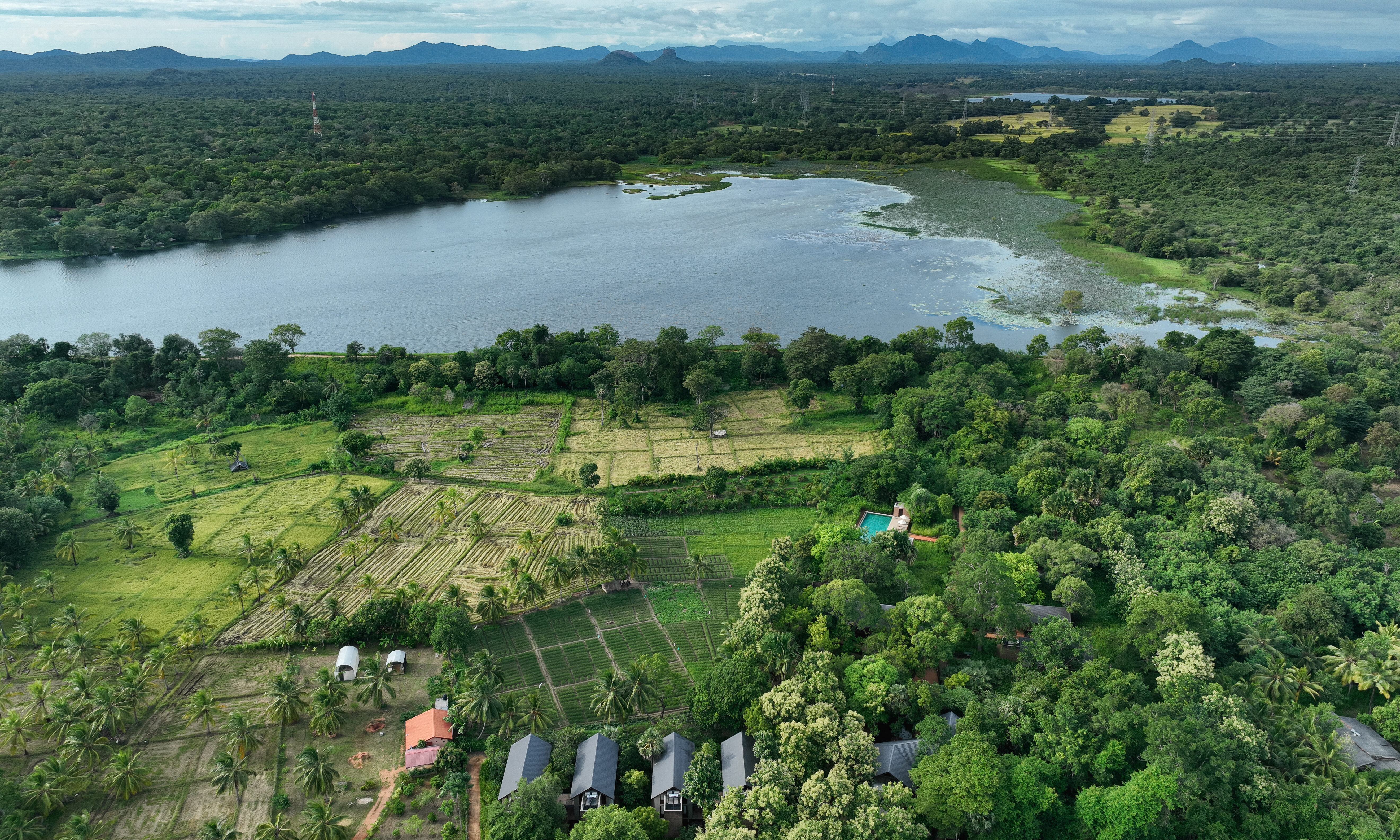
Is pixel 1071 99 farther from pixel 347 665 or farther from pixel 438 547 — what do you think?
pixel 347 665

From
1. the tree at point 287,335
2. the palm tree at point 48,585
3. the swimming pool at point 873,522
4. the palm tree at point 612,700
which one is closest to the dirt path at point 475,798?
the palm tree at point 612,700

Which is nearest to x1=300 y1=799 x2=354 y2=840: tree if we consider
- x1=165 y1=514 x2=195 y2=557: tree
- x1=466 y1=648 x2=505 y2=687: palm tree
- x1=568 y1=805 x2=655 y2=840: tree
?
x1=466 y1=648 x2=505 y2=687: palm tree

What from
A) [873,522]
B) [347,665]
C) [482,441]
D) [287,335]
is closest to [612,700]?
[347,665]

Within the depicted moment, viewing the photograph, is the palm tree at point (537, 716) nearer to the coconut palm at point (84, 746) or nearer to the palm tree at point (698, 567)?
the palm tree at point (698, 567)

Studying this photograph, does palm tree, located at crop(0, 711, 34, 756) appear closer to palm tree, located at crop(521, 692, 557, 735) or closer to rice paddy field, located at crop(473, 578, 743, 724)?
rice paddy field, located at crop(473, 578, 743, 724)

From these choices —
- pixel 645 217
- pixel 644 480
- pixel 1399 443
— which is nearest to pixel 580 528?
pixel 644 480

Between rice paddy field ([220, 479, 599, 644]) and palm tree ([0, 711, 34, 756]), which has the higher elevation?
palm tree ([0, 711, 34, 756])
